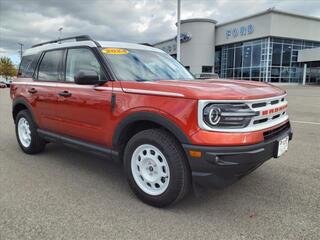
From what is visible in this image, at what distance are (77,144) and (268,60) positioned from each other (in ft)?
119

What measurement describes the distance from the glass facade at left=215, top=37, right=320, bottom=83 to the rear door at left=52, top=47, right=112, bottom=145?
35443 millimetres

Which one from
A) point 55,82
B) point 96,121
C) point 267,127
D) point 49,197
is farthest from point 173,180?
point 55,82

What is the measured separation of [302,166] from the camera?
451 cm

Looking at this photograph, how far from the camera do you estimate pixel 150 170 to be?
3.24m

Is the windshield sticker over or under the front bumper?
over

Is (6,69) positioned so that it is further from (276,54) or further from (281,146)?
(281,146)

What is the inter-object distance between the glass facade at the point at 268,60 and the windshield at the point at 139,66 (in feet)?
114

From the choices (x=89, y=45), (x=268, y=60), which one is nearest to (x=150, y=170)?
(x=89, y=45)

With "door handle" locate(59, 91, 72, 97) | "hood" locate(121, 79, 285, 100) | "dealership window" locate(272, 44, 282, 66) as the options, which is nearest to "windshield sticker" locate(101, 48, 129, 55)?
"hood" locate(121, 79, 285, 100)

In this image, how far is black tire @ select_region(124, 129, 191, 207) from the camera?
2887 millimetres

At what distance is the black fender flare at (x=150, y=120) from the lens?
2.81 meters

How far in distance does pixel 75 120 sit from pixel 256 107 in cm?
239

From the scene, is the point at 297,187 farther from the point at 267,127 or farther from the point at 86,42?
the point at 86,42

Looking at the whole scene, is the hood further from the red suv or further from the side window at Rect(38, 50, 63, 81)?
the side window at Rect(38, 50, 63, 81)
